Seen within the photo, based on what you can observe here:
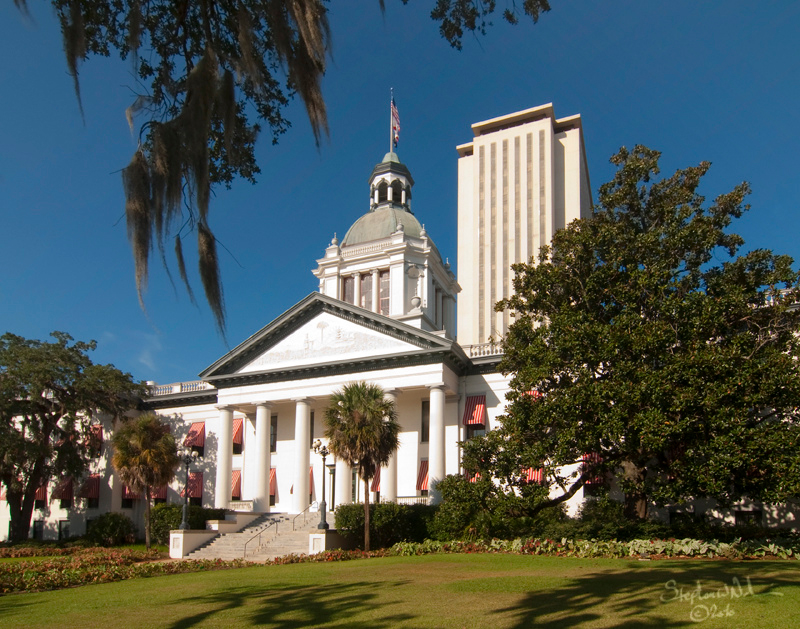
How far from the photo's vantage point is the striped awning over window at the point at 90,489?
149ft

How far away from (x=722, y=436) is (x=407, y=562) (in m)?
10.9

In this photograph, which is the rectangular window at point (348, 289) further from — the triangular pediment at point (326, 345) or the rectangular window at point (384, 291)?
the triangular pediment at point (326, 345)

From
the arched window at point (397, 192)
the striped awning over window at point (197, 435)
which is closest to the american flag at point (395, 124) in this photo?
the arched window at point (397, 192)

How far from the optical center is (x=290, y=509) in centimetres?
4062

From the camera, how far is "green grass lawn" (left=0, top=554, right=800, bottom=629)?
12.5 metres

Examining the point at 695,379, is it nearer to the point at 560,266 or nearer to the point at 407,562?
the point at 560,266

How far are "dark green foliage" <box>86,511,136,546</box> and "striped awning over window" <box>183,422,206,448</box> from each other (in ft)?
19.1

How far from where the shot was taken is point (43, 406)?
41125 millimetres

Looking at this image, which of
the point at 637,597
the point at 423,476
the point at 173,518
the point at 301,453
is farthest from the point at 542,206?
the point at 637,597

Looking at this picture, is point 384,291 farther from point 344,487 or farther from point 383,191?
point 344,487

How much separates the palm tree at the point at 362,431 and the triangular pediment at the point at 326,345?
26.2 feet

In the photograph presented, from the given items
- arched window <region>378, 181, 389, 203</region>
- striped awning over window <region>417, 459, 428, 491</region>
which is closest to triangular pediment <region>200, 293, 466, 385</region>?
striped awning over window <region>417, 459, 428, 491</region>

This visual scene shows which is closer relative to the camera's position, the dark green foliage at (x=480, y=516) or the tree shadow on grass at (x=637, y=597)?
the tree shadow on grass at (x=637, y=597)

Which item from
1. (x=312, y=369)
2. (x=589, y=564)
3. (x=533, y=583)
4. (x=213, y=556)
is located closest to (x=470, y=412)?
(x=312, y=369)
